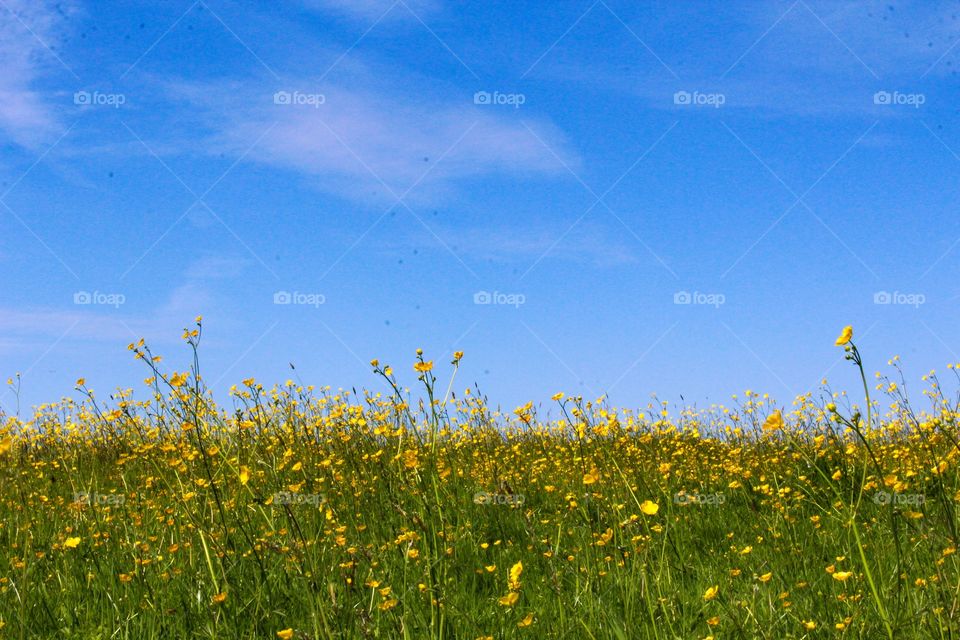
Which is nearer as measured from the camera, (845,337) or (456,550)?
(845,337)

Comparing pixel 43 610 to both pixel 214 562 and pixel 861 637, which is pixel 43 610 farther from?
pixel 861 637

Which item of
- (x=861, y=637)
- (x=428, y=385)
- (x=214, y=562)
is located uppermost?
(x=428, y=385)

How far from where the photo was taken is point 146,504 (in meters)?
6.18

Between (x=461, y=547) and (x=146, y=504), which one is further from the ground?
(x=146, y=504)

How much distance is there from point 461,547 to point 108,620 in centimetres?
201

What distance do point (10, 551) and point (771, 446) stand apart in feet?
26.2

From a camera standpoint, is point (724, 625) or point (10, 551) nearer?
point (724, 625)

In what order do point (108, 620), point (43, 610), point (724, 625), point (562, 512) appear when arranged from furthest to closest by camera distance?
point (562, 512), point (43, 610), point (108, 620), point (724, 625)

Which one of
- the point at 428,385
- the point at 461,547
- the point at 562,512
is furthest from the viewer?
the point at 562,512

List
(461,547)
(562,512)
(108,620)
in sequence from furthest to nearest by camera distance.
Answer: (562,512) → (461,547) → (108,620)

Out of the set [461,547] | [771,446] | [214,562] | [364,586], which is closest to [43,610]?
[214,562]

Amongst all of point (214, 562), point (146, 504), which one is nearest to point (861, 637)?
point (214, 562)

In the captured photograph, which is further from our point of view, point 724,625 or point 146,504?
point 146,504

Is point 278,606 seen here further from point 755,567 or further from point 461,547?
point 755,567
